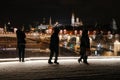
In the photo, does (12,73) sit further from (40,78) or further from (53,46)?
(53,46)

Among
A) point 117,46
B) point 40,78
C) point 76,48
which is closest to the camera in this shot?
point 40,78

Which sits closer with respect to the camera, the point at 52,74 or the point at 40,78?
the point at 40,78

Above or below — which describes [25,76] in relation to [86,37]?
below

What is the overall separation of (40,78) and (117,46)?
28.3 metres

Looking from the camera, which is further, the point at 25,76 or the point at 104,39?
the point at 104,39

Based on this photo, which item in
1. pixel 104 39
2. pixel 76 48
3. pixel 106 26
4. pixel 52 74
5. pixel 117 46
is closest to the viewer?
pixel 52 74

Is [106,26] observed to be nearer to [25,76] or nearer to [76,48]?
[76,48]

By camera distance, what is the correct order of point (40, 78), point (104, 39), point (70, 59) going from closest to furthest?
point (40, 78), point (70, 59), point (104, 39)

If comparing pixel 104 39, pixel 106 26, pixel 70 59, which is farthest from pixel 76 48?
pixel 106 26

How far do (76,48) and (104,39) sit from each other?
34.7ft

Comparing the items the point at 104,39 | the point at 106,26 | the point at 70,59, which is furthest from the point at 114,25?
the point at 70,59

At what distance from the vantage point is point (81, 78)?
15.5 m

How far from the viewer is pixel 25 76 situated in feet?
52.6

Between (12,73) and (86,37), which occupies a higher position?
(86,37)
